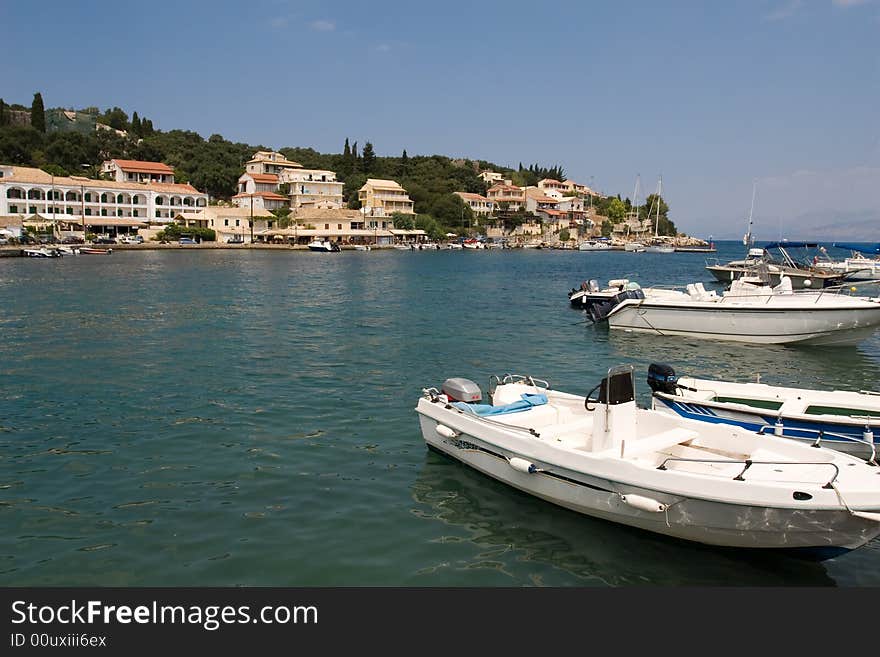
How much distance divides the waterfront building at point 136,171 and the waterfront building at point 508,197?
69872 mm

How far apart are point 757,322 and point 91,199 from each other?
103 meters

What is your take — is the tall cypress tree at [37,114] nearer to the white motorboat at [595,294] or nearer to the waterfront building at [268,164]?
the waterfront building at [268,164]

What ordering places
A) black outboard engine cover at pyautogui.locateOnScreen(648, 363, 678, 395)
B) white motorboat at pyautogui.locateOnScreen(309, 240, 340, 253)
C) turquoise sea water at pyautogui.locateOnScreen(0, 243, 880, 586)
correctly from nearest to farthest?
turquoise sea water at pyautogui.locateOnScreen(0, 243, 880, 586)
black outboard engine cover at pyautogui.locateOnScreen(648, 363, 678, 395)
white motorboat at pyautogui.locateOnScreen(309, 240, 340, 253)

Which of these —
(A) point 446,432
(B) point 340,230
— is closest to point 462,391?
(A) point 446,432

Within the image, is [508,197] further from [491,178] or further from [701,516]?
[701,516]

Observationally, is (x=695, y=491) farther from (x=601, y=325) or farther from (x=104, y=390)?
(x=601, y=325)

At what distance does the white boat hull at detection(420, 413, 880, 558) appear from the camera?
741cm

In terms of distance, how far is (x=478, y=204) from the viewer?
474ft

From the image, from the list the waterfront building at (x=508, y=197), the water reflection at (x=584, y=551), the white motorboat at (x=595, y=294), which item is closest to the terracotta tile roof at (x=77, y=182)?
the waterfront building at (x=508, y=197)

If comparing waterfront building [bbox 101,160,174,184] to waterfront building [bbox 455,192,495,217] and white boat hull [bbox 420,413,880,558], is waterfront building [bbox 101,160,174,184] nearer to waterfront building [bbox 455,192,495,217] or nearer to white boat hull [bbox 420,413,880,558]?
waterfront building [bbox 455,192,495,217]

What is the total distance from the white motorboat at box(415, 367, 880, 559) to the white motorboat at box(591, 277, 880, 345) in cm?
1509

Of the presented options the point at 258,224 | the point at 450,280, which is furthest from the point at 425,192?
the point at 450,280

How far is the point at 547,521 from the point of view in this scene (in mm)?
9336

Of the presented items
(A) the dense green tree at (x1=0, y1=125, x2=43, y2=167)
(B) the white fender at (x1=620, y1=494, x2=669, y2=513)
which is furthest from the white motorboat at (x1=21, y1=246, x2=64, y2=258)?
(B) the white fender at (x1=620, y1=494, x2=669, y2=513)
